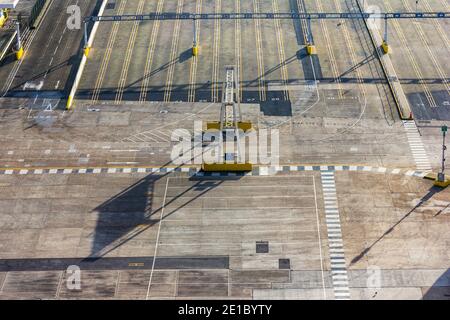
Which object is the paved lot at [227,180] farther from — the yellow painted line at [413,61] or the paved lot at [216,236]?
the yellow painted line at [413,61]

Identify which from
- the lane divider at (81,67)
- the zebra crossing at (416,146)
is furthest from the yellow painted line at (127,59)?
the zebra crossing at (416,146)

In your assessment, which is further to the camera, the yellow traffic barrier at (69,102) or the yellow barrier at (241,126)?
the yellow traffic barrier at (69,102)

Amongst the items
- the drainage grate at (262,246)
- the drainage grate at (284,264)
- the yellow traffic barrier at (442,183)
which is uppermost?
the yellow traffic barrier at (442,183)

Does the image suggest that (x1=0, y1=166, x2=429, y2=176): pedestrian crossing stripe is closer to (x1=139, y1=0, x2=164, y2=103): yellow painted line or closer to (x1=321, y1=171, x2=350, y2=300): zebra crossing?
(x1=321, y1=171, x2=350, y2=300): zebra crossing

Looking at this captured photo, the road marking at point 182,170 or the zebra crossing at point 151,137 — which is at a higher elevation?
the zebra crossing at point 151,137

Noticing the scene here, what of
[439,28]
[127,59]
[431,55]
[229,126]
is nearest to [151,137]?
[229,126]

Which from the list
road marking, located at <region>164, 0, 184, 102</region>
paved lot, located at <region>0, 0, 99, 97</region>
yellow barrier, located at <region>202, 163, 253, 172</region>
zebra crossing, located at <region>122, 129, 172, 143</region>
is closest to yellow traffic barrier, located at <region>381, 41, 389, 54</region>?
road marking, located at <region>164, 0, 184, 102</region>

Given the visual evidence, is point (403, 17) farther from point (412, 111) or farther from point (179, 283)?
point (179, 283)

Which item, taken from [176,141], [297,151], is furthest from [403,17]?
[176,141]
